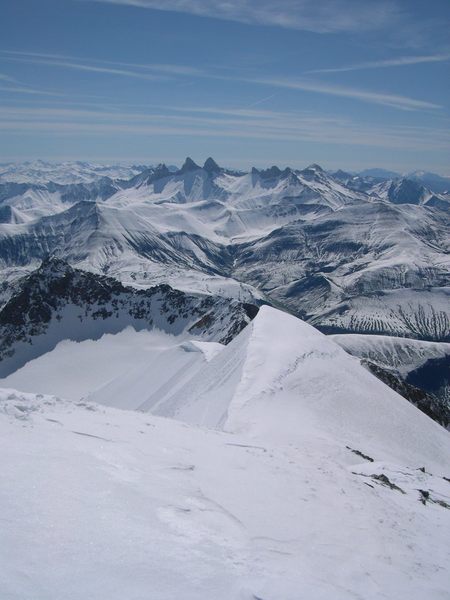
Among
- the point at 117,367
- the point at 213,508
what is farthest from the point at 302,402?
the point at 117,367

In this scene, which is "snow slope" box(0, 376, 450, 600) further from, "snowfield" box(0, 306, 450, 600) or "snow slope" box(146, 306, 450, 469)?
"snow slope" box(146, 306, 450, 469)

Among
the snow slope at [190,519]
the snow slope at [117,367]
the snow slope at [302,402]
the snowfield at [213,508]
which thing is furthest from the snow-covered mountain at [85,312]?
the snow slope at [190,519]

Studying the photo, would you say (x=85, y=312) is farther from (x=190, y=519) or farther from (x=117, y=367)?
(x=190, y=519)

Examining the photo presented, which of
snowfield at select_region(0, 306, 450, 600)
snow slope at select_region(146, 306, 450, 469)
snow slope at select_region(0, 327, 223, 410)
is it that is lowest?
snow slope at select_region(0, 327, 223, 410)

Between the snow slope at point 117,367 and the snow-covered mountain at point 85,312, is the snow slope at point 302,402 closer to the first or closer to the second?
the snow slope at point 117,367

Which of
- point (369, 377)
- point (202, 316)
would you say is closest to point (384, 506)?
point (369, 377)

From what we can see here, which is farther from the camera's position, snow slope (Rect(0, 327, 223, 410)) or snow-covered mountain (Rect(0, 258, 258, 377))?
snow-covered mountain (Rect(0, 258, 258, 377))

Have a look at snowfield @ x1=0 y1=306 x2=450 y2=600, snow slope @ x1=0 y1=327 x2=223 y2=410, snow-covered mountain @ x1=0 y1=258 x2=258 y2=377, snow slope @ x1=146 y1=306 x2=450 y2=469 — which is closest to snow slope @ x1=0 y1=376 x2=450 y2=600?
snowfield @ x1=0 y1=306 x2=450 y2=600

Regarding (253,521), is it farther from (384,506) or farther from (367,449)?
(367,449)
